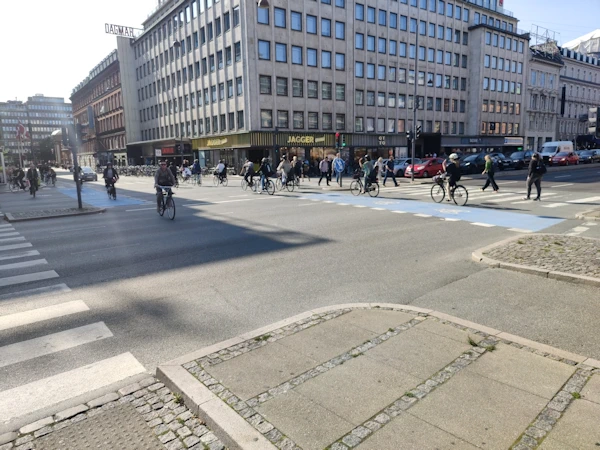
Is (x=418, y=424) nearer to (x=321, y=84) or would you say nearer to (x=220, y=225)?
(x=220, y=225)

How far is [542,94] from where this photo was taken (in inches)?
2857

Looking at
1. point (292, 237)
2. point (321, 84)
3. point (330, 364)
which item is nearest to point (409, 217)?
point (292, 237)

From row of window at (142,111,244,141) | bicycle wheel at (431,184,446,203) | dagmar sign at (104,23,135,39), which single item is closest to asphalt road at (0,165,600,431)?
bicycle wheel at (431,184,446,203)

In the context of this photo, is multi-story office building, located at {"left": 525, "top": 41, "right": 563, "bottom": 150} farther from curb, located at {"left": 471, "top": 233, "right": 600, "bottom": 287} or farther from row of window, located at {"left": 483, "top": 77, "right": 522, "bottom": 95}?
curb, located at {"left": 471, "top": 233, "right": 600, "bottom": 287}

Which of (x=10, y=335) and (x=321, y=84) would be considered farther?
(x=321, y=84)

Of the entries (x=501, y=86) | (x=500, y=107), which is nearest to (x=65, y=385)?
(x=500, y=107)

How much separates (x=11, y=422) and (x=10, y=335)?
6.34ft

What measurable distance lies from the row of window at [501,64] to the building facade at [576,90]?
14.2 metres

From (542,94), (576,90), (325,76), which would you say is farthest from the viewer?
(576,90)

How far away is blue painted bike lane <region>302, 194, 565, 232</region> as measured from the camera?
1185cm

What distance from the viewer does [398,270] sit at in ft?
23.9

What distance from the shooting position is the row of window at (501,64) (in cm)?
6112

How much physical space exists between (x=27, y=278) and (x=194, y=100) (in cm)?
4763

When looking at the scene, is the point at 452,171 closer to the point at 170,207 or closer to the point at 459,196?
the point at 459,196
